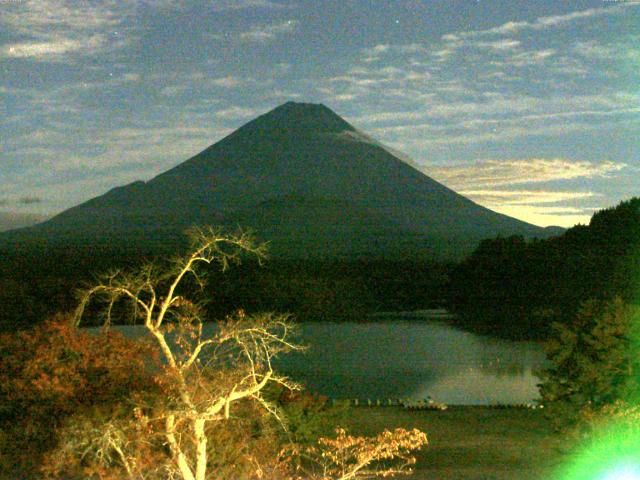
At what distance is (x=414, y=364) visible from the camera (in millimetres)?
32312

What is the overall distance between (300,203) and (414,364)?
8705cm

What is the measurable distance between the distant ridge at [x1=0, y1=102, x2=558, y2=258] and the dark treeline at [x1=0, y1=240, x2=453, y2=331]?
2378 centimetres

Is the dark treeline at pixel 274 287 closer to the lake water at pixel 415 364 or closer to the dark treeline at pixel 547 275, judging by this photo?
the dark treeline at pixel 547 275

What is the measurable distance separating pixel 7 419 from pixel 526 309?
165ft

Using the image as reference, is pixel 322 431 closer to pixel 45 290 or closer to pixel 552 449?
pixel 552 449

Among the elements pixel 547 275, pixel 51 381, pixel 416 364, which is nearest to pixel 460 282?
pixel 547 275

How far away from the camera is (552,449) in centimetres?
1262

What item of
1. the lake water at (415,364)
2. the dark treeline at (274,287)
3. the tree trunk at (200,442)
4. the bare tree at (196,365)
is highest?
the bare tree at (196,365)

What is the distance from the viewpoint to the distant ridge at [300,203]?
101562 millimetres

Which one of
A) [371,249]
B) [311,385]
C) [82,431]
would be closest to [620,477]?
[82,431]

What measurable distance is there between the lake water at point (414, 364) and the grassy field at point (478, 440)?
212 centimetres

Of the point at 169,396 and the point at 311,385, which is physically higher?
the point at 169,396

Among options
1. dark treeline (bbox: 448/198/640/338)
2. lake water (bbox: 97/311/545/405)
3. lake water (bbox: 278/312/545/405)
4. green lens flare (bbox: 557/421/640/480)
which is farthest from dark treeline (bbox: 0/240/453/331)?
green lens flare (bbox: 557/421/640/480)

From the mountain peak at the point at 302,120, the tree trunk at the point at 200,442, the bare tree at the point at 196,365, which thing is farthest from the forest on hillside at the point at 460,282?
the mountain peak at the point at 302,120
